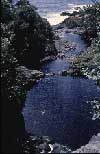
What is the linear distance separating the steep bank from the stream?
2374 mm

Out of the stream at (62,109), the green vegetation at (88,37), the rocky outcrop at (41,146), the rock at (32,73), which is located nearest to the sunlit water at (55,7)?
the green vegetation at (88,37)

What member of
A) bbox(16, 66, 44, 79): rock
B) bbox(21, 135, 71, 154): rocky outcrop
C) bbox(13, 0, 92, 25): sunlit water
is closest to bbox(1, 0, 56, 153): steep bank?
bbox(16, 66, 44, 79): rock

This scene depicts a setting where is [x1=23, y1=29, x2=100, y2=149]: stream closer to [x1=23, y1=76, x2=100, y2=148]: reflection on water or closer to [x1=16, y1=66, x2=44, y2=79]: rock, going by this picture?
[x1=23, y1=76, x2=100, y2=148]: reflection on water

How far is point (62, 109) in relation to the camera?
68438 mm

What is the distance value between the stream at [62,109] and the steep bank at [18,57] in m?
2.37

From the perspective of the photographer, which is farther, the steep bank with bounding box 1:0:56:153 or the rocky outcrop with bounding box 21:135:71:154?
the rocky outcrop with bounding box 21:135:71:154

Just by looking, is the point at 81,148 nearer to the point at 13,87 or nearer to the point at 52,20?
the point at 13,87

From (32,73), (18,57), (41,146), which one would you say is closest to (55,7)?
(18,57)

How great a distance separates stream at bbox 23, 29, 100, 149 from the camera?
195 feet

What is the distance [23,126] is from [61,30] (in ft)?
260

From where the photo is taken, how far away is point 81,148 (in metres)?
52.8

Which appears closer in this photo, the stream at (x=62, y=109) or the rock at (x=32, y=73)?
the stream at (x=62, y=109)

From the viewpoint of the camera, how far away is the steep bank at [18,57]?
5266 centimetres

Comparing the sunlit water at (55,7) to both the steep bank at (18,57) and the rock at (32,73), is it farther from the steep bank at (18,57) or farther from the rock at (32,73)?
the rock at (32,73)
